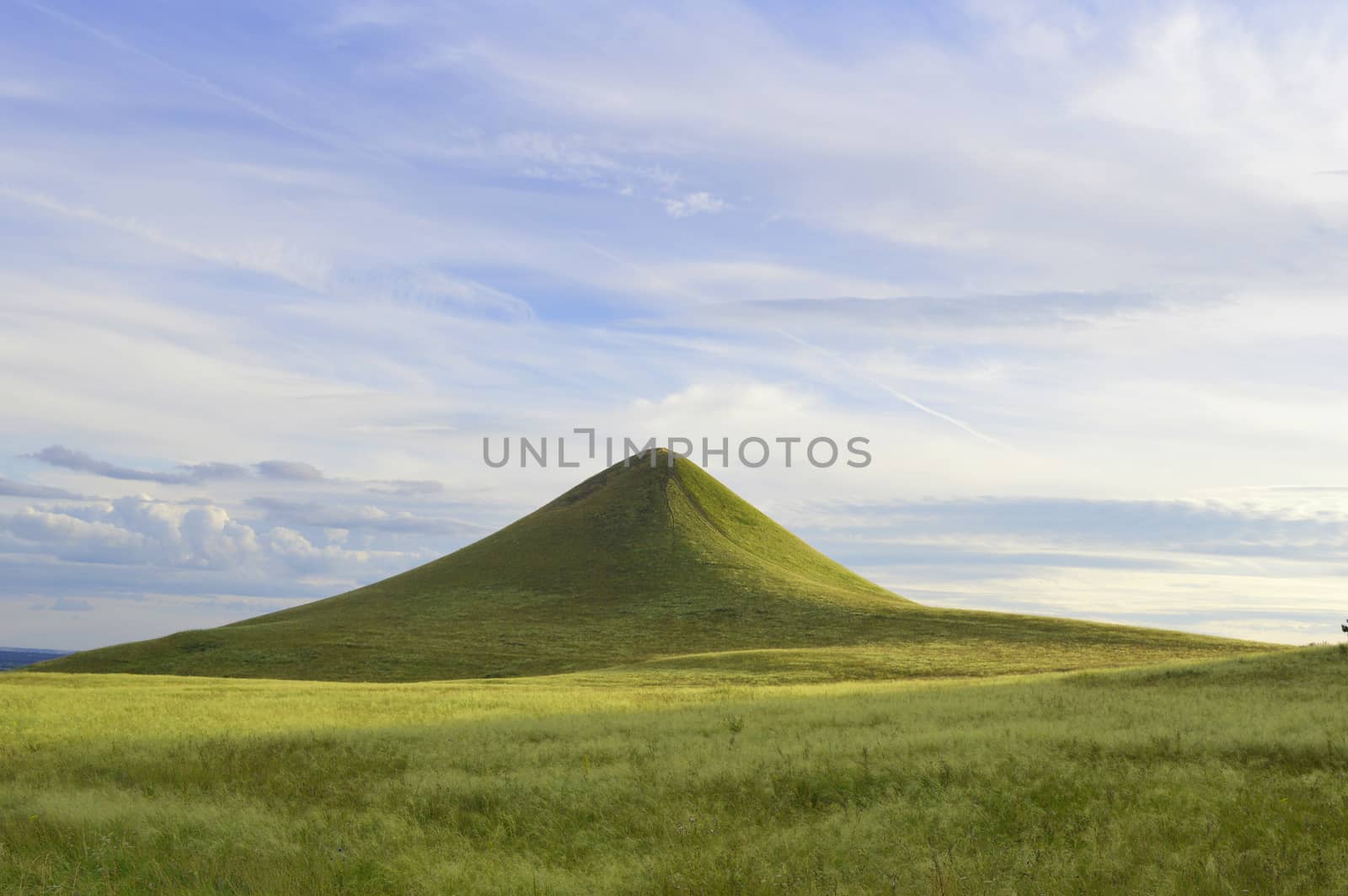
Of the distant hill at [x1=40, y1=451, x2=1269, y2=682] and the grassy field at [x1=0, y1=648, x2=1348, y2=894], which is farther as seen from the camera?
the distant hill at [x1=40, y1=451, x2=1269, y2=682]

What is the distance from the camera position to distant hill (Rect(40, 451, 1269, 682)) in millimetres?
61219

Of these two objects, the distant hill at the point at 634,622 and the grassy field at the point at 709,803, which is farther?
the distant hill at the point at 634,622

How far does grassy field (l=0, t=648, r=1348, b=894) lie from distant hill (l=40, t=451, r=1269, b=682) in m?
32.1

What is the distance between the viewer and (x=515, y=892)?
28.8ft

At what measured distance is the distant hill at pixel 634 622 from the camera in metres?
61.2

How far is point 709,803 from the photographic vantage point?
1230cm

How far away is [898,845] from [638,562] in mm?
97369

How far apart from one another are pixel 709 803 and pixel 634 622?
7233cm

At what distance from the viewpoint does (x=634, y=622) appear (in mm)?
83688

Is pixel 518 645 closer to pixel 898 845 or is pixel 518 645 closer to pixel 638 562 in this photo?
pixel 638 562

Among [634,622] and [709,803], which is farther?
[634,622]

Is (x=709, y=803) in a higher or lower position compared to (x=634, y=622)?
higher

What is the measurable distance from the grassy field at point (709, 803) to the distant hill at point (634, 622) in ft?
105

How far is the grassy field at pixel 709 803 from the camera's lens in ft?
29.8
